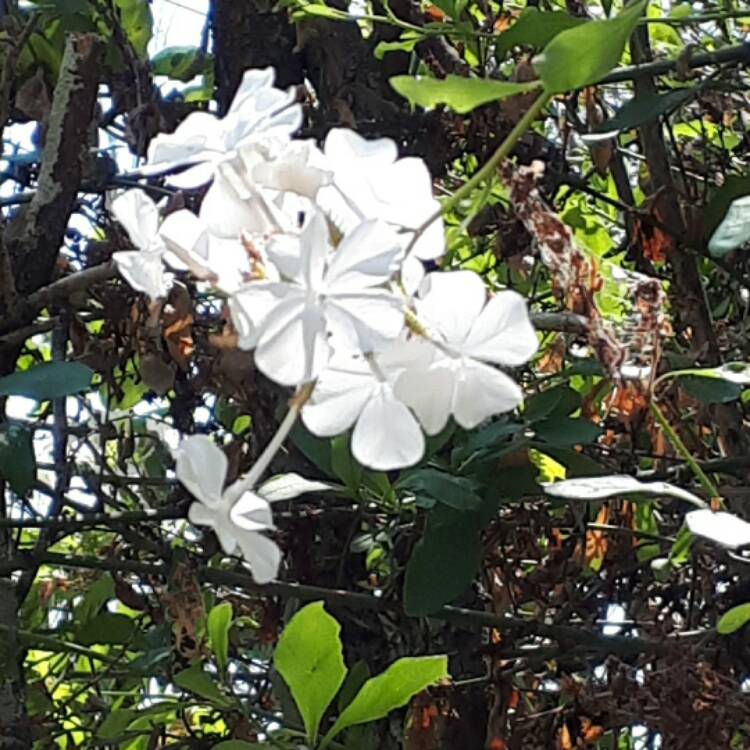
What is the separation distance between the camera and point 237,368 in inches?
40.1

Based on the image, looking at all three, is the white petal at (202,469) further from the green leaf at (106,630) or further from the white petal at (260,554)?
the green leaf at (106,630)

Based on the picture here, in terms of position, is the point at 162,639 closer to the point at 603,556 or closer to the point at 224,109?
the point at 603,556

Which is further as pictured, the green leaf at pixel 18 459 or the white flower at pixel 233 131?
the green leaf at pixel 18 459

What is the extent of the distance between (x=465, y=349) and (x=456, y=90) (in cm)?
10

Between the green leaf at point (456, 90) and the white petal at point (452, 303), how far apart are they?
0.25 ft

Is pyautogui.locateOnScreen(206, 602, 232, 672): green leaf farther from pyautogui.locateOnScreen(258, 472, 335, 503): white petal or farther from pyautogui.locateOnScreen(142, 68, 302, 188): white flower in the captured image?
pyautogui.locateOnScreen(142, 68, 302, 188): white flower

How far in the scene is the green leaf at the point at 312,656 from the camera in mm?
755

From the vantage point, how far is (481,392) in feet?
1.45

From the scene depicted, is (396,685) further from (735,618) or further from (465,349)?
(465,349)

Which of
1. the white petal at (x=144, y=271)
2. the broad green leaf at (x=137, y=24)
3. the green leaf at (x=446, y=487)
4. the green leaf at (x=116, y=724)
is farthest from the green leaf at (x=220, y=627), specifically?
the broad green leaf at (x=137, y=24)

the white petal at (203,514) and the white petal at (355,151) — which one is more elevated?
the white petal at (355,151)

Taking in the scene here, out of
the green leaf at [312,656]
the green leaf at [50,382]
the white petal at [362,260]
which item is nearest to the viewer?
the white petal at [362,260]

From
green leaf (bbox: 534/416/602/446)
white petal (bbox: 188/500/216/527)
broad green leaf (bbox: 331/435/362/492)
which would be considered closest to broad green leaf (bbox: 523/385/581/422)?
green leaf (bbox: 534/416/602/446)

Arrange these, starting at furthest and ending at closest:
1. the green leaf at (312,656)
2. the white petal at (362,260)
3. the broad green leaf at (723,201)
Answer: the broad green leaf at (723,201)
the green leaf at (312,656)
the white petal at (362,260)
